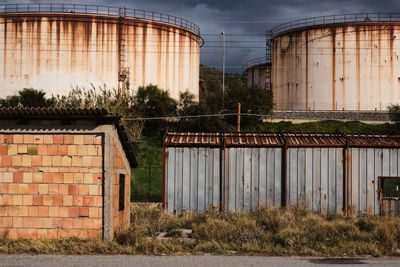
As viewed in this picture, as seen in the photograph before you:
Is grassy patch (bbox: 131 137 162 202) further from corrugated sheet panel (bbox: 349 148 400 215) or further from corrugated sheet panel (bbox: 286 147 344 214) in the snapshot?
corrugated sheet panel (bbox: 349 148 400 215)

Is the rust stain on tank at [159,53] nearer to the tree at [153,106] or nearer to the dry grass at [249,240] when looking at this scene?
the tree at [153,106]

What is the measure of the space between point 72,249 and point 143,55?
29.3 meters

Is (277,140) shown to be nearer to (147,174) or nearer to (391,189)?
(391,189)

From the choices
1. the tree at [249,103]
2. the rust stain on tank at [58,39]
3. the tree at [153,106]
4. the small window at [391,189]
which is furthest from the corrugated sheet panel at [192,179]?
the rust stain on tank at [58,39]

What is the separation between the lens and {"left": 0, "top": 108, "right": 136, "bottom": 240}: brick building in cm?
1149

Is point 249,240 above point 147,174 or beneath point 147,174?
beneath

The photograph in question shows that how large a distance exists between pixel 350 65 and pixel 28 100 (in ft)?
89.6

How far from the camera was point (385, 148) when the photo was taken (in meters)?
17.4

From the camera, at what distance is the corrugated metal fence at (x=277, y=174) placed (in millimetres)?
17016

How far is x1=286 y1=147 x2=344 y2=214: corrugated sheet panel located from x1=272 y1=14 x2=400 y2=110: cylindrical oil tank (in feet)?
80.4

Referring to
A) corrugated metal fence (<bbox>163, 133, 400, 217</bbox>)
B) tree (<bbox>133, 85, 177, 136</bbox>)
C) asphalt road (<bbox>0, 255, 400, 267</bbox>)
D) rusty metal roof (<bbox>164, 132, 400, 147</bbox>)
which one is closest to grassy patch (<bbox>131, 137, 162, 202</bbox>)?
corrugated metal fence (<bbox>163, 133, 400, 217</bbox>)

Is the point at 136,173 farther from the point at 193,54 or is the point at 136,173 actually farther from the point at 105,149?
the point at 193,54

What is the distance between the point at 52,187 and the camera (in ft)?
Answer: 38.0

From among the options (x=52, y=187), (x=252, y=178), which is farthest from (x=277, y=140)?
(x=52, y=187)
